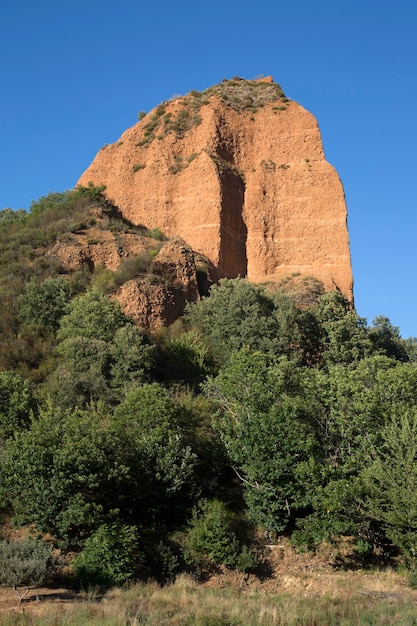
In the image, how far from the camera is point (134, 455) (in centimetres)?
1934

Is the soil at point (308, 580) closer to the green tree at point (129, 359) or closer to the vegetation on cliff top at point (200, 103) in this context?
the green tree at point (129, 359)

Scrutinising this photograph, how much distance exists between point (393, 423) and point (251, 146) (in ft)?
89.2

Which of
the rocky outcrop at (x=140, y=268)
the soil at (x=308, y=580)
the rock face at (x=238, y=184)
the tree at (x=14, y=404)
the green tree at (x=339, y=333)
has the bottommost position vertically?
the soil at (x=308, y=580)

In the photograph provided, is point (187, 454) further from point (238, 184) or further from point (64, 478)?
point (238, 184)

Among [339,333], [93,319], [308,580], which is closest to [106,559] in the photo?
[308,580]

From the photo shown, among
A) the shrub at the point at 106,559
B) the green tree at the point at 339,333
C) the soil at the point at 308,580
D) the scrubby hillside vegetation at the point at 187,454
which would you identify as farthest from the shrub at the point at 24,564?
the green tree at the point at 339,333

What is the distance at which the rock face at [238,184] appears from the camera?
38.8 metres

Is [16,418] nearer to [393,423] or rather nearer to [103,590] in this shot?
[103,590]

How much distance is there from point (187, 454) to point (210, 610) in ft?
20.3

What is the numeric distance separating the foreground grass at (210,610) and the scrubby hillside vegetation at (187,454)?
6.00 feet

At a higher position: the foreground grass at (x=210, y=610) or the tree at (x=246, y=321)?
the tree at (x=246, y=321)

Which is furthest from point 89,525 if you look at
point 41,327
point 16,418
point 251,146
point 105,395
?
point 251,146

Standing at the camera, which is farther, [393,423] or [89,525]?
[393,423]

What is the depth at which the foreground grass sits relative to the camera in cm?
1185
